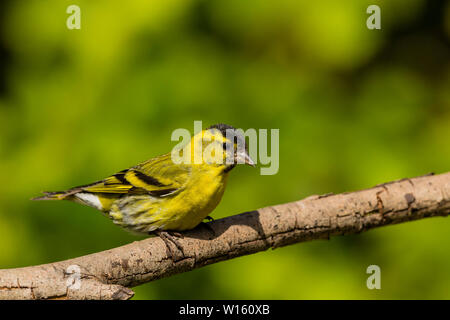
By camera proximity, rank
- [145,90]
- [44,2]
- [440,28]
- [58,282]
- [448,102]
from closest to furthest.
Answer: [58,282]
[145,90]
[44,2]
[448,102]
[440,28]

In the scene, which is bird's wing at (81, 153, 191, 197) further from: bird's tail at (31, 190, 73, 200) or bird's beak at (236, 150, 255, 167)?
bird's beak at (236, 150, 255, 167)

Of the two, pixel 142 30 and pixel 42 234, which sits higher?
pixel 142 30

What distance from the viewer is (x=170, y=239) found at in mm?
4129

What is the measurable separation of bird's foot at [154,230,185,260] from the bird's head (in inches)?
19.9

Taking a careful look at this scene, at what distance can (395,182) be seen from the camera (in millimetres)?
4652

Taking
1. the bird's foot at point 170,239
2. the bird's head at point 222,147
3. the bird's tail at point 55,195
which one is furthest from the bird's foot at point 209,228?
the bird's tail at point 55,195

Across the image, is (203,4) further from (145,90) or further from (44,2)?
(44,2)

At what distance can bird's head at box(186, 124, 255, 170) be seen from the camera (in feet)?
13.8

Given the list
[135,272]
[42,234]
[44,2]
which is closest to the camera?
[135,272]

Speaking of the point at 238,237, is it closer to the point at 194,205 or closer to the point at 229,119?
the point at 194,205

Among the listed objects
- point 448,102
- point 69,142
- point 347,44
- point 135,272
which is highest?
point 347,44

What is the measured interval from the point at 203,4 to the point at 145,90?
814mm

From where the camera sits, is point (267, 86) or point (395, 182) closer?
point (395, 182)

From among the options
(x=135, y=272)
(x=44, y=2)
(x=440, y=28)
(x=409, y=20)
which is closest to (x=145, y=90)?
(x=44, y=2)
